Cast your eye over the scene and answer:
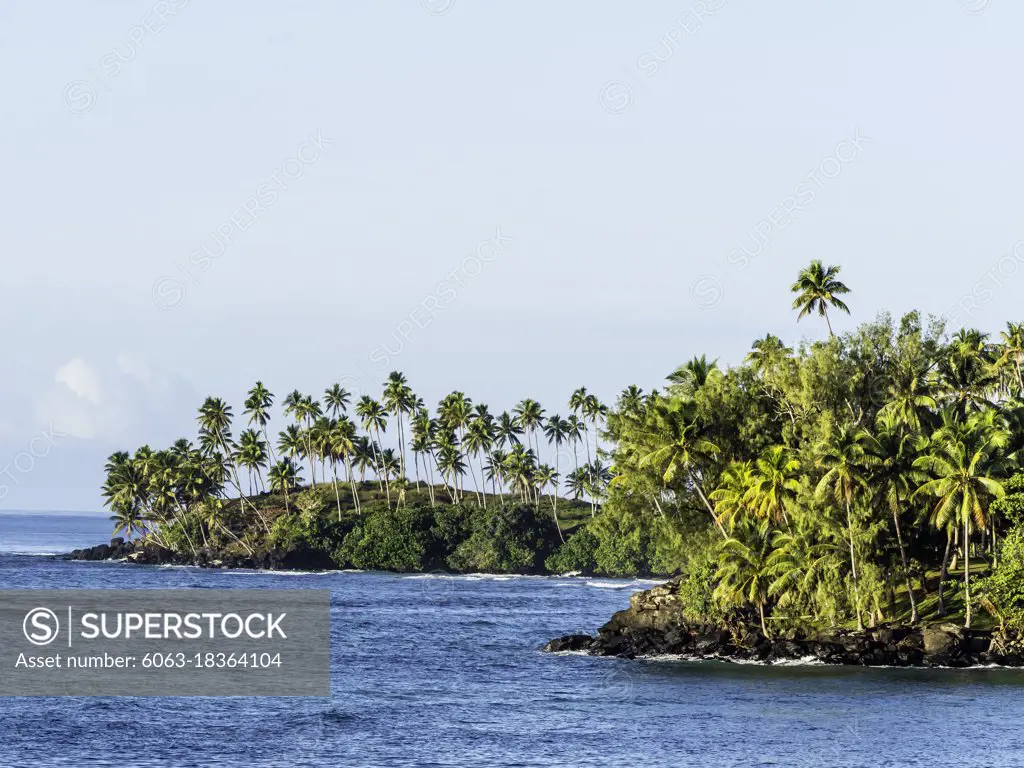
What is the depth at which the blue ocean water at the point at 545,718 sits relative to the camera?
52062 millimetres

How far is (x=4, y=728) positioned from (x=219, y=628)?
47125 millimetres

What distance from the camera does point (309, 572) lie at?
175375 millimetres

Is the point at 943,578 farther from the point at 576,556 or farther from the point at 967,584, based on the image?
the point at 576,556

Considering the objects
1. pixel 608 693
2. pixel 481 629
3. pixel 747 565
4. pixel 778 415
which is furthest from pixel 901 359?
pixel 481 629

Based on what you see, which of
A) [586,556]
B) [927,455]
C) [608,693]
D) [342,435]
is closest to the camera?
[608,693]

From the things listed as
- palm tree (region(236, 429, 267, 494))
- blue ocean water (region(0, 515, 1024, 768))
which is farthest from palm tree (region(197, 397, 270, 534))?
blue ocean water (region(0, 515, 1024, 768))

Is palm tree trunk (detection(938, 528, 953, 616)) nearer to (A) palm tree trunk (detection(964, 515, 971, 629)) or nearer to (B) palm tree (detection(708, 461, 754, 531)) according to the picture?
(A) palm tree trunk (detection(964, 515, 971, 629))

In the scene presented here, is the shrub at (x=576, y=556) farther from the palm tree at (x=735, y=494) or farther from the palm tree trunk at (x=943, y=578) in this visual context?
the palm tree trunk at (x=943, y=578)

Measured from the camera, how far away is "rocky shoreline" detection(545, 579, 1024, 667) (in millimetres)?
73875

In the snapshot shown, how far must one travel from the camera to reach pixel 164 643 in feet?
303

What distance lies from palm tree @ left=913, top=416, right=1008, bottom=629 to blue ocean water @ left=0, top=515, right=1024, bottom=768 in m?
8.79

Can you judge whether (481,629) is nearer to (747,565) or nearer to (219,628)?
(219,628)

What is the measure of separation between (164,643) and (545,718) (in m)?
41.5

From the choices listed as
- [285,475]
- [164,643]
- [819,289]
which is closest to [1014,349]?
[819,289]
